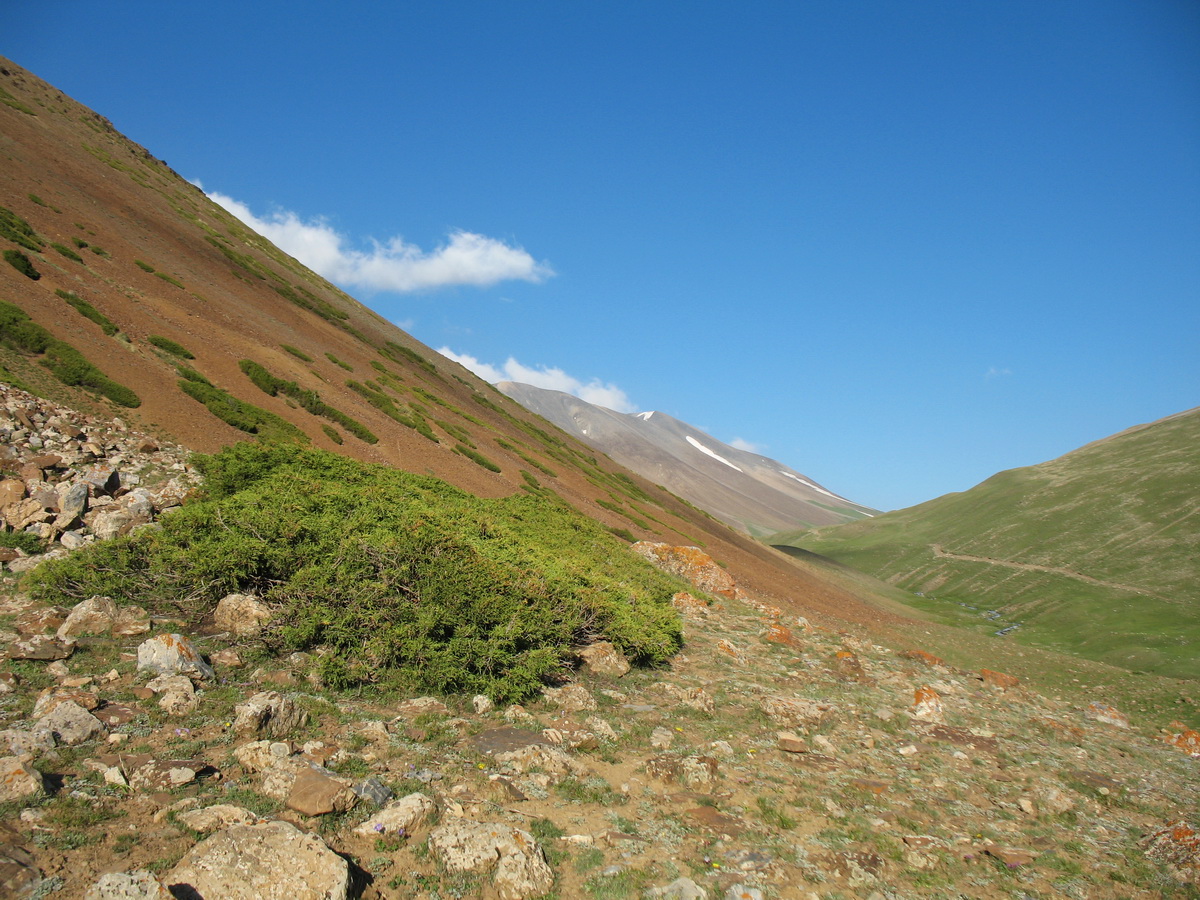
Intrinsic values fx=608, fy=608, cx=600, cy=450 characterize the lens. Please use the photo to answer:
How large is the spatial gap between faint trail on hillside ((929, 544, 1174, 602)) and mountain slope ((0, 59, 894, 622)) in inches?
1766

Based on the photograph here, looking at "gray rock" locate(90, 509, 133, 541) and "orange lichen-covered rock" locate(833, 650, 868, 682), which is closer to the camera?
"gray rock" locate(90, 509, 133, 541)

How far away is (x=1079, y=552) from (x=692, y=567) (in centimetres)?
8852

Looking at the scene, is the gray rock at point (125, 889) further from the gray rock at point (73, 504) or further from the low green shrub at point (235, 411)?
the low green shrub at point (235, 411)

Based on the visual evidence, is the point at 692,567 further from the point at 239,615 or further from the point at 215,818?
the point at 215,818

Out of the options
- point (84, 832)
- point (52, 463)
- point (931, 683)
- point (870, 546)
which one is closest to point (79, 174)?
point (52, 463)

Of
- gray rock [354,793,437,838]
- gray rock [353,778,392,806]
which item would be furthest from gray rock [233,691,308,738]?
gray rock [354,793,437,838]

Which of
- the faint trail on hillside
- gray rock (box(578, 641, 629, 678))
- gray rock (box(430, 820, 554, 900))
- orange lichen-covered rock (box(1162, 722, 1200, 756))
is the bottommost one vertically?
gray rock (box(430, 820, 554, 900))

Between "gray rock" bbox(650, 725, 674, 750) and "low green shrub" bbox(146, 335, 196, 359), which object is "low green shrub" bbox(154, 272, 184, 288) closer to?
"low green shrub" bbox(146, 335, 196, 359)

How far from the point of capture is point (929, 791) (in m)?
11.0

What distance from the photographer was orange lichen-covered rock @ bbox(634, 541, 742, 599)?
28594 millimetres

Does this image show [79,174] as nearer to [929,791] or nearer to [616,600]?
[616,600]

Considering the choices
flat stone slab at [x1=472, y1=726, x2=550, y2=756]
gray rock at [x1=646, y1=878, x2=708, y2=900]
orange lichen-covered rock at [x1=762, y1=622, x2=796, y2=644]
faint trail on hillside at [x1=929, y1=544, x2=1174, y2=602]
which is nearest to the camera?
gray rock at [x1=646, y1=878, x2=708, y2=900]

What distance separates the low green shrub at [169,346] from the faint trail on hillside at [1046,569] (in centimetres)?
Result: 9358

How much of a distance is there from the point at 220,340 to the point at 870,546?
12920 centimetres
